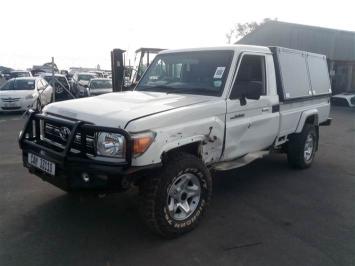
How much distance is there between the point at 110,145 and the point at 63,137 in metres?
0.73

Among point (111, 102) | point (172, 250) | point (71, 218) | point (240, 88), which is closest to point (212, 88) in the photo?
point (240, 88)

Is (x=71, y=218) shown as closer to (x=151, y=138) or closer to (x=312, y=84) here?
(x=151, y=138)

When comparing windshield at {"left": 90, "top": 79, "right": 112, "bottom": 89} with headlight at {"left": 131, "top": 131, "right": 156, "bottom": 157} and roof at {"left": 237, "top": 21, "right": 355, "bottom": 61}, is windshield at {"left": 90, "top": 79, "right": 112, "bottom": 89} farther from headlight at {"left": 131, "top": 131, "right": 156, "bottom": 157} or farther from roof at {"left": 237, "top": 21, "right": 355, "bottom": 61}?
headlight at {"left": 131, "top": 131, "right": 156, "bottom": 157}

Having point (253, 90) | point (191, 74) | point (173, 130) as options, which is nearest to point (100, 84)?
point (191, 74)

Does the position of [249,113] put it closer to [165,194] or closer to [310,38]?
[165,194]

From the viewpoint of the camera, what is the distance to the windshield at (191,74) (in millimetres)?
4406

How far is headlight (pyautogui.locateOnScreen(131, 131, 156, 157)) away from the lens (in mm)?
3256

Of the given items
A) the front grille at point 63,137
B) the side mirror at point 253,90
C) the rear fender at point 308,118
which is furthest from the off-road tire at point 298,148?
the front grille at point 63,137

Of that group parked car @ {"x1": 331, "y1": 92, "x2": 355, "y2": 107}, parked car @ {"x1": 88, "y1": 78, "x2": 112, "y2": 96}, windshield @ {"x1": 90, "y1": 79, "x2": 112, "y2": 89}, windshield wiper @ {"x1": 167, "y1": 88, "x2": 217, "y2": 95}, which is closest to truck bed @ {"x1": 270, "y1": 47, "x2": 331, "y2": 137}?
windshield wiper @ {"x1": 167, "y1": 88, "x2": 217, "y2": 95}

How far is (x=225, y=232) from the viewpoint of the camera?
388cm

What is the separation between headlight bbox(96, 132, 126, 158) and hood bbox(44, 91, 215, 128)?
0.11 m

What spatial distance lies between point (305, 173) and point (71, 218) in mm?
4136

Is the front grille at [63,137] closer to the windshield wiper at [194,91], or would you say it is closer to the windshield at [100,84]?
the windshield wiper at [194,91]

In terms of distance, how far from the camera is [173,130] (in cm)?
358
